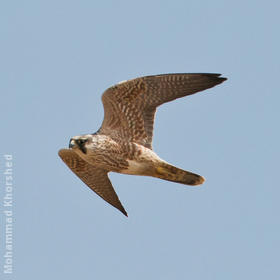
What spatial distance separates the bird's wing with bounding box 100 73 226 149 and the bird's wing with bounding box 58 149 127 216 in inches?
57.2

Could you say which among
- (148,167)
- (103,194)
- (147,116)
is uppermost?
(147,116)

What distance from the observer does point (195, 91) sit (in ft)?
40.7

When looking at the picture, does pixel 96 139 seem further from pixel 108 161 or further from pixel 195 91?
pixel 195 91

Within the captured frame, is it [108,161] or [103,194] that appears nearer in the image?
[108,161]

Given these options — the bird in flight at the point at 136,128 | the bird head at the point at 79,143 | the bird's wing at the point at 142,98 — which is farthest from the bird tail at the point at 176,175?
the bird head at the point at 79,143

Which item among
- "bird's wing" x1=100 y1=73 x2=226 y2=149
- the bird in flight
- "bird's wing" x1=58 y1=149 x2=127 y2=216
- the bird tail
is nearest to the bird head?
the bird in flight

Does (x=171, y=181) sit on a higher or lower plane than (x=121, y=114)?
lower

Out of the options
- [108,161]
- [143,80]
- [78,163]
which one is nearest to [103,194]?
[78,163]

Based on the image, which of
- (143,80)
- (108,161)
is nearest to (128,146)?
(108,161)

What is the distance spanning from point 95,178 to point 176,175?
2.24 m

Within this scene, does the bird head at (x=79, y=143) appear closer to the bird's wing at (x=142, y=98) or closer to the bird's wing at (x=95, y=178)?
the bird's wing at (x=142, y=98)

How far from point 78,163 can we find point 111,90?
87.7 inches

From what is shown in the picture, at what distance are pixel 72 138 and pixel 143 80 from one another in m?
1.63

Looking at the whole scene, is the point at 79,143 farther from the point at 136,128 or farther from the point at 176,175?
the point at 176,175
